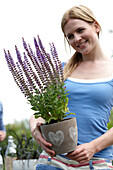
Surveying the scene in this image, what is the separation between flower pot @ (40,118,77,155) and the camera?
1.35 metres

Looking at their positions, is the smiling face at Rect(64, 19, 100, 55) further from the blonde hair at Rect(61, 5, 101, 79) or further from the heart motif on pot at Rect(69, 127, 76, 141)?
the heart motif on pot at Rect(69, 127, 76, 141)

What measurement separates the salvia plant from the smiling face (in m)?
0.29

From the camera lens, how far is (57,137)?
1.35m

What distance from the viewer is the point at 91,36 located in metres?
1.68

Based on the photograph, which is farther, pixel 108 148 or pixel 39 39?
pixel 108 148

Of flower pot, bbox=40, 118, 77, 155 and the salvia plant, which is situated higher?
the salvia plant

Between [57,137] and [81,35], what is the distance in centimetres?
65

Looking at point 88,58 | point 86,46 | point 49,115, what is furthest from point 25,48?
point 88,58

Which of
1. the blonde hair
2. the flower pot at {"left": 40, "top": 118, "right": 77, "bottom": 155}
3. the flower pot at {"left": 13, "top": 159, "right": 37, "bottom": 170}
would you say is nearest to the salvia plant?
the flower pot at {"left": 40, "top": 118, "right": 77, "bottom": 155}

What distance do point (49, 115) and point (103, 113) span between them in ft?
1.28

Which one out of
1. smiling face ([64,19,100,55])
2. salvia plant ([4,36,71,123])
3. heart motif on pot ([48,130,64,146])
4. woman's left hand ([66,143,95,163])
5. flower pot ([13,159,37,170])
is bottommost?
flower pot ([13,159,37,170])

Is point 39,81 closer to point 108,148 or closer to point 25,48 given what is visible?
point 25,48

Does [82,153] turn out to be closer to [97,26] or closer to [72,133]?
[72,133]

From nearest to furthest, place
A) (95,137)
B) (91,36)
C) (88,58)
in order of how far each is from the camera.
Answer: (95,137)
(91,36)
(88,58)
